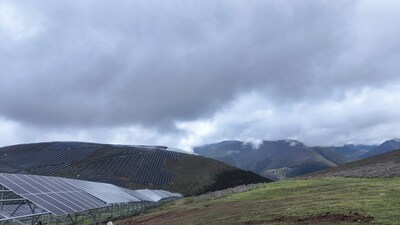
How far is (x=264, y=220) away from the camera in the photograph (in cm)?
3316

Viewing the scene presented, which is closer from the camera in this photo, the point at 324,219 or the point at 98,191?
the point at 324,219

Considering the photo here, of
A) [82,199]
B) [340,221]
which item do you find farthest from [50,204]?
[340,221]

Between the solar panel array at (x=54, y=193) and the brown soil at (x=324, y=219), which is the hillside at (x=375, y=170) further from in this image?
the solar panel array at (x=54, y=193)

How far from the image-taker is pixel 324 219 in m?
30.2

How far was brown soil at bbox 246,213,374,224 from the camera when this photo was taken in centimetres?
2867

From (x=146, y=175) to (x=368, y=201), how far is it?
147 metres

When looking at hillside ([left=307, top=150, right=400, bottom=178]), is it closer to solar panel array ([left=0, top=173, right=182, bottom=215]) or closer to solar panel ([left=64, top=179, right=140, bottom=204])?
solar panel ([left=64, top=179, right=140, bottom=204])

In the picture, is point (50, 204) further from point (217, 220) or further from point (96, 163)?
point (96, 163)

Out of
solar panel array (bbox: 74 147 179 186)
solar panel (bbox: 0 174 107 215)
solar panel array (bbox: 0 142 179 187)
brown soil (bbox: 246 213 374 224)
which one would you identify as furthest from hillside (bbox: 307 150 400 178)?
solar panel array (bbox: 0 142 179 187)

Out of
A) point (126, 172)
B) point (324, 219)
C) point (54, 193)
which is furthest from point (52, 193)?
point (126, 172)

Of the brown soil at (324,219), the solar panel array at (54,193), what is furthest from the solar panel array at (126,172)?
the brown soil at (324,219)

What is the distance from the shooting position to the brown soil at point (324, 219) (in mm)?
28672

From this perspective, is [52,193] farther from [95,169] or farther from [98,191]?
[95,169]

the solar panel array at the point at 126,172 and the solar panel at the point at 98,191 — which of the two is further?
the solar panel array at the point at 126,172
